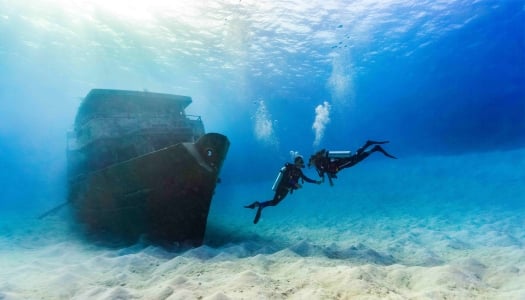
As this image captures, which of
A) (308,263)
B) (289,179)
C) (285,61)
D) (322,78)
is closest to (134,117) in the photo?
(289,179)

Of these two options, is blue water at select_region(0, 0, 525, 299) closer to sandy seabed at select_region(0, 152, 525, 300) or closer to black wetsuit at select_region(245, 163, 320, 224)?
sandy seabed at select_region(0, 152, 525, 300)

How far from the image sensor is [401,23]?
21.5 m

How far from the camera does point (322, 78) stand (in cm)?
3609

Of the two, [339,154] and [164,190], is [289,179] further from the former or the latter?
[164,190]

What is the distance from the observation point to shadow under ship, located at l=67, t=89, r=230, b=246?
817cm

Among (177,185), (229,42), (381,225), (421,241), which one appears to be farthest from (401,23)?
(177,185)

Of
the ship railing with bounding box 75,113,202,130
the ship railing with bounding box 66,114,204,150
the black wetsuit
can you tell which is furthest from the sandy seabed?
the ship railing with bounding box 75,113,202,130

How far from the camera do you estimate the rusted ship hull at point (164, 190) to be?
8.09 meters

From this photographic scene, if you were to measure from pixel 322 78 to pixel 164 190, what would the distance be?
31.1 m

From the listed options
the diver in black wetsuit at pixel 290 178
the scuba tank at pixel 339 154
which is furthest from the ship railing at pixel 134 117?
the scuba tank at pixel 339 154

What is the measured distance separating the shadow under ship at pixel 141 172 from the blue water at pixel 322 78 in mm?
1503

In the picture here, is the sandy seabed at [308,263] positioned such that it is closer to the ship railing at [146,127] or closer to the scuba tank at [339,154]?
the scuba tank at [339,154]

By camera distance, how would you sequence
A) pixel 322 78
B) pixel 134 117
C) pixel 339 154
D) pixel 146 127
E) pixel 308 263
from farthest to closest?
pixel 322 78
pixel 134 117
pixel 146 127
pixel 308 263
pixel 339 154

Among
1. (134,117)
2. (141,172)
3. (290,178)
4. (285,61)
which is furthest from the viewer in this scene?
(285,61)
